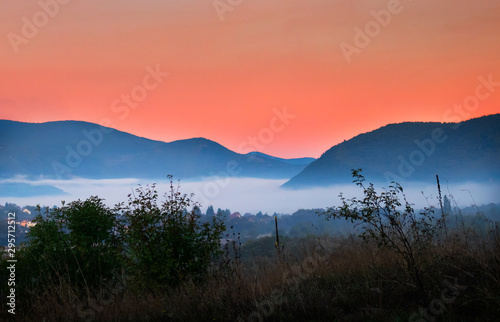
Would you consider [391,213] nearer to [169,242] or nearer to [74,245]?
[169,242]

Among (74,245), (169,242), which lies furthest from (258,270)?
(74,245)

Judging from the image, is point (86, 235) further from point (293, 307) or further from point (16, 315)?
point (293, 307)

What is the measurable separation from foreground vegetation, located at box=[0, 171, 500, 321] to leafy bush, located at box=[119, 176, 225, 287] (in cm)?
Result: 3

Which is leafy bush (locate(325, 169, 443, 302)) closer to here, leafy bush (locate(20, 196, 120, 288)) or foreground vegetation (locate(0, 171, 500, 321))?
foreground vegetation (locate(0, 171, 500, 321))

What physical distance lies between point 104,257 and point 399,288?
860cm

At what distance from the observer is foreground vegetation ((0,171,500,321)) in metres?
6.89

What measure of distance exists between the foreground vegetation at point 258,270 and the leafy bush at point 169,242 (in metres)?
0.03

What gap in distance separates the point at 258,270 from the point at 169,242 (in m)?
2.32

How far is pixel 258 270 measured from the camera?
10.2 m

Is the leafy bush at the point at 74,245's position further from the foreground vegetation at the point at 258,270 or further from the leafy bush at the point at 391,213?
the leafy bush at the point at 391,213

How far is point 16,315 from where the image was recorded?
9977mm

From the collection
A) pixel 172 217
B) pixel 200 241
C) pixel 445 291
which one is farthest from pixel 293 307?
pixel 172 217

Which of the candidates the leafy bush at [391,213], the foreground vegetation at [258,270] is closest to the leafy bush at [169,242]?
the foreground vegetation at [258,270]

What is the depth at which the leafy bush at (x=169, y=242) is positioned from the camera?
983cm
